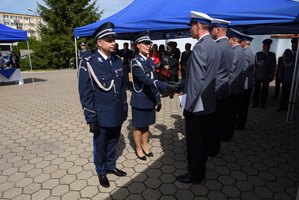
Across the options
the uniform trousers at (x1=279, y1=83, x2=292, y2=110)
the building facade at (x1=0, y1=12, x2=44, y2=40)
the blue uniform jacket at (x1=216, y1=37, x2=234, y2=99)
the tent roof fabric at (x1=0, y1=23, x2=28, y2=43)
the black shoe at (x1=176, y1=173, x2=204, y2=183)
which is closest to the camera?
the black shoe at (x1=176, y1=173, x2=204, y2=183)

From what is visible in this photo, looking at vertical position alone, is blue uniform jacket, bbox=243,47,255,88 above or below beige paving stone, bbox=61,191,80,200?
above

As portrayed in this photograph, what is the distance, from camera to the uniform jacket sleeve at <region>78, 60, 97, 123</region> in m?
2.38

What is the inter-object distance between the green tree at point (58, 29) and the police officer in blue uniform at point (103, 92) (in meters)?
20.8

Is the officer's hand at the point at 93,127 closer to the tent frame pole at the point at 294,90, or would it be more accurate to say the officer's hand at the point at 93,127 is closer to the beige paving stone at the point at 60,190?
the beige paving stone at the point at 60,190

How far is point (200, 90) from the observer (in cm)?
232

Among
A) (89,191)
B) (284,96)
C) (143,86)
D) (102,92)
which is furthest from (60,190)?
(284,96)

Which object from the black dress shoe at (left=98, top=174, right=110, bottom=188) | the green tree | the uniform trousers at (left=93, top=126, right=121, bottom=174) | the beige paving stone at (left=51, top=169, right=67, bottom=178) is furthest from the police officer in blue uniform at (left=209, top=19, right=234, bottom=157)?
the green tree

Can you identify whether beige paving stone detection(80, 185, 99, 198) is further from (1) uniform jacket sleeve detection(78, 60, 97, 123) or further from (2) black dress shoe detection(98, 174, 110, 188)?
(1) uniform jacket sleeve detection(78, 60, 97, 123)

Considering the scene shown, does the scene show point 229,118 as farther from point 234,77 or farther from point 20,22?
point 20,22

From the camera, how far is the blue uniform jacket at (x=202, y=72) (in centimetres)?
228

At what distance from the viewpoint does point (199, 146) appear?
8.47 feet

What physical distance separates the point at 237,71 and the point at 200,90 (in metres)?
1.79

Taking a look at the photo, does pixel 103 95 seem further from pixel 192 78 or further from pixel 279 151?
pixel 279 151

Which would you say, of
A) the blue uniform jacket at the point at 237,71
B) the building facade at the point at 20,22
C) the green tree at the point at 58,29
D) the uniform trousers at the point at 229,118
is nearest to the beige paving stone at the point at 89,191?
the uniform trousers at the point at 229,118
